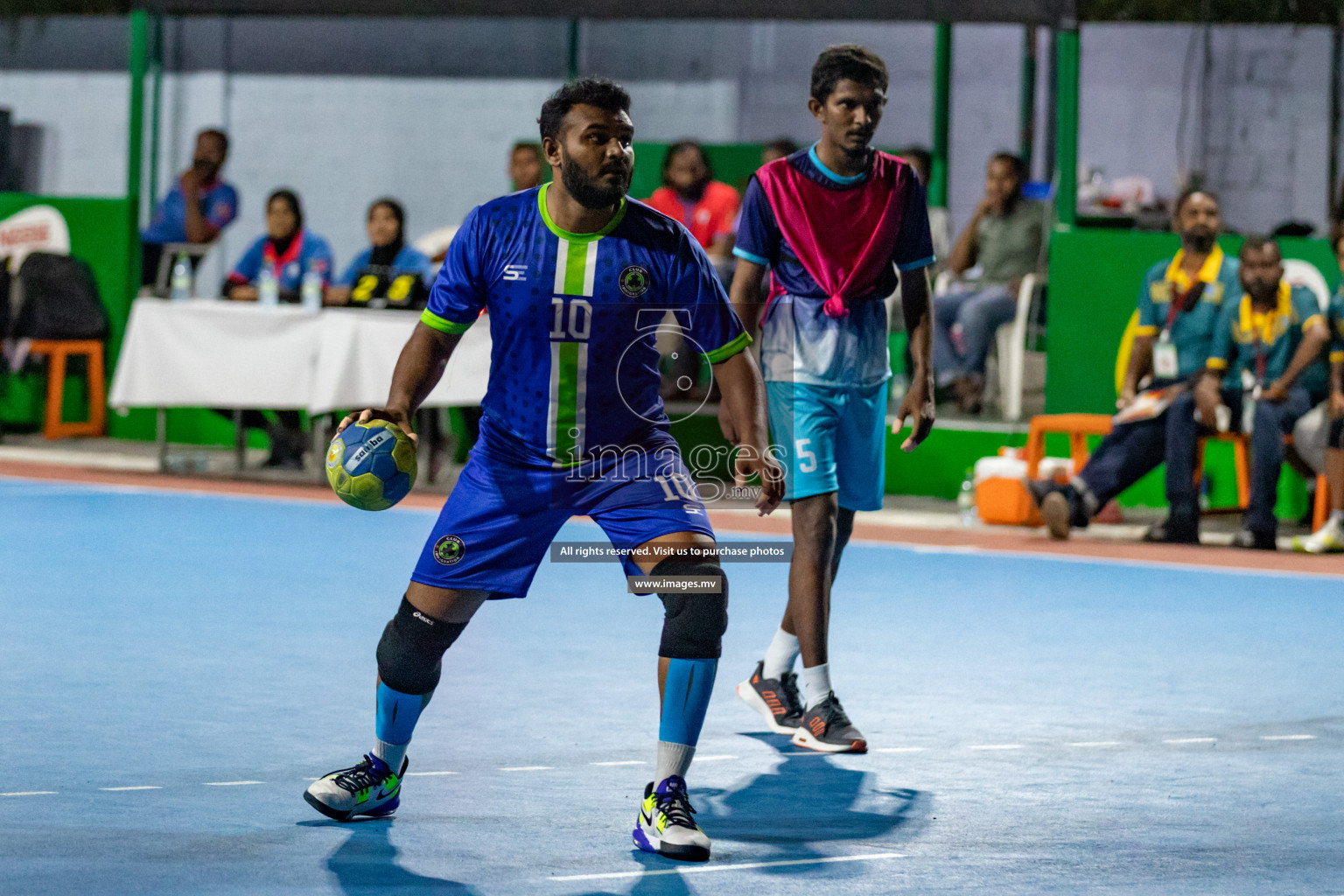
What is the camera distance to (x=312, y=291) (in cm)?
1366

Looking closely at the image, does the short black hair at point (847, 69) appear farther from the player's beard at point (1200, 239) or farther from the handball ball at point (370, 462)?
the player's beard at point (1200, 239)

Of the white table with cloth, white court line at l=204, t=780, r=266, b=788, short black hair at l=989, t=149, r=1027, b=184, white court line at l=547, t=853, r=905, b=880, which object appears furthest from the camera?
short black hair at l=989, t=149, r=1027, b=184

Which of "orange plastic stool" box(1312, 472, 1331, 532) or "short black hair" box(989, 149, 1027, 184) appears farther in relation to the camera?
"short black hair" box(989, 149, 1027, 184)

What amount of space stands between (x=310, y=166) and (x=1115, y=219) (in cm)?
824

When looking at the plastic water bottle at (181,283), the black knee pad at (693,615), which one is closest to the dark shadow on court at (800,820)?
the black knee pad at (693,615)

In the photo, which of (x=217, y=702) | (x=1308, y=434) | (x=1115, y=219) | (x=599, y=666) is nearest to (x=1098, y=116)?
(x=1115, y=219)

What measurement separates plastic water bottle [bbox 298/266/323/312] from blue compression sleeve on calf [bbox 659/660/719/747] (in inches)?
343

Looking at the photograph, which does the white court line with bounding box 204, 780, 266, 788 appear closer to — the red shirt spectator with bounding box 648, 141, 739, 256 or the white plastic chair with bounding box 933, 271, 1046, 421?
the red shirt spectator with bounding box 648, 141, 739, 256

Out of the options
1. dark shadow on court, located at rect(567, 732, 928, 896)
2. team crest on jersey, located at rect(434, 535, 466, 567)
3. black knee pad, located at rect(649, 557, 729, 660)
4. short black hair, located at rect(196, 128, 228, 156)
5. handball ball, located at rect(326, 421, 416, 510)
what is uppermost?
short black hair, located at rect(196, 128, 228, 156)

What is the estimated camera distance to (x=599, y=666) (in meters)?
7.78

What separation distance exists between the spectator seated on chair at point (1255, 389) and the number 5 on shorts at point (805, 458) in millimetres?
5769

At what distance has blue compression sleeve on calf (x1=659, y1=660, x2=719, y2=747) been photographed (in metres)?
5.23

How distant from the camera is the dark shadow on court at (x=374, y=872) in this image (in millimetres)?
4762

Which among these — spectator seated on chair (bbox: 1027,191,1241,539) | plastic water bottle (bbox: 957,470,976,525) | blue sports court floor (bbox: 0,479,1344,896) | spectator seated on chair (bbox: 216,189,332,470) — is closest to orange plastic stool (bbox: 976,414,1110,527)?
plastic water bottle (bbox: 957,470,976,525)
